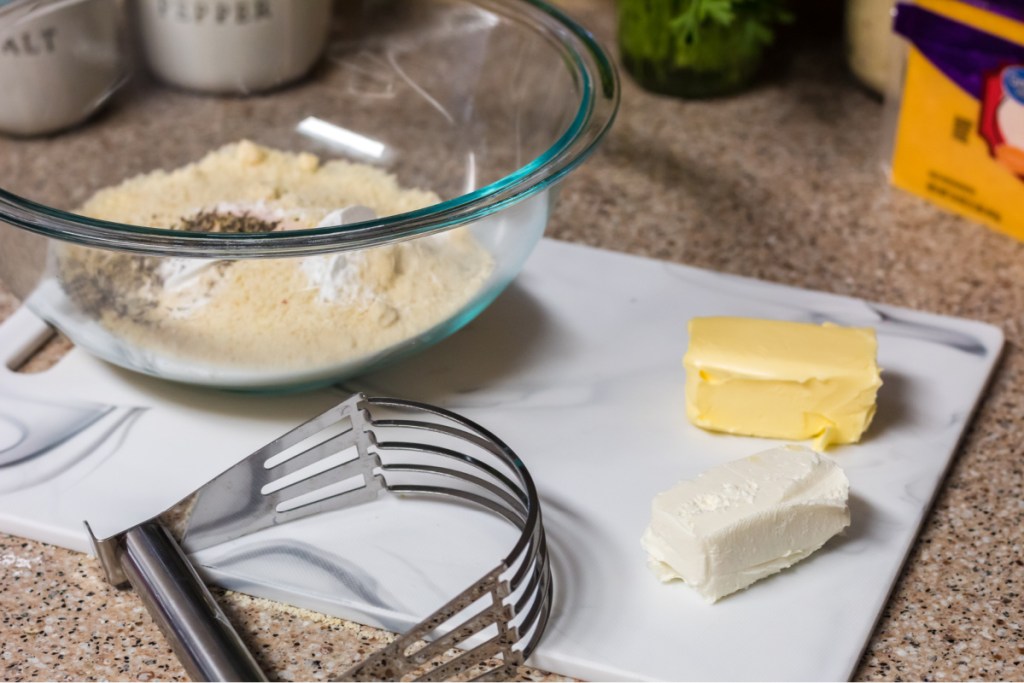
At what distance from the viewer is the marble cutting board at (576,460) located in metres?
0.62

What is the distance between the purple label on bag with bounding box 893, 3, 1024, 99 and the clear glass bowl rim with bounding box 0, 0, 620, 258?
33 centimetres

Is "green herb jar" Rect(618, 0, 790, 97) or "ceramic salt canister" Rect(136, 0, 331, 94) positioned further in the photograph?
"green herb jar" Rect(618, 0, 790, 97)

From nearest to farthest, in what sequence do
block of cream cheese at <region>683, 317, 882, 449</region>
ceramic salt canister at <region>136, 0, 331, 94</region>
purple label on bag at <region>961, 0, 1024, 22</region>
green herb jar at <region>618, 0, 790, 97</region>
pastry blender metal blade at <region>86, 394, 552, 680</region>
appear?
pastry blender metal blade at <region>86, 394, 552, 680</region>
block of cream cheese at <region>683, 317, 882, 449</region>
purple label on bag at <region>961, 0, 1024, 22</region>
ceramic salt canister at <region>136, 0, 331, 94</region>
green herb jar at <region>618, 0, 790, 97</region>

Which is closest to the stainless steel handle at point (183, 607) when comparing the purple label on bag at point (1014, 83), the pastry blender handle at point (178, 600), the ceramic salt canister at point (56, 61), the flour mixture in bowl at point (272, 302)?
the pastry blender handle at point (178, 600)

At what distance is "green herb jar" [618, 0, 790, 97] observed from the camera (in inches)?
42.6

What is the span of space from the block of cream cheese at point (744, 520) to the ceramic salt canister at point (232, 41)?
0.55 meters

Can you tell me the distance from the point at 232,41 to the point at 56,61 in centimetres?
15

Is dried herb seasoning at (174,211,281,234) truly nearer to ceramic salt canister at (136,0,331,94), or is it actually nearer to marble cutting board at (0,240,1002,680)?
marble cutting board at (0,240,1002,680)

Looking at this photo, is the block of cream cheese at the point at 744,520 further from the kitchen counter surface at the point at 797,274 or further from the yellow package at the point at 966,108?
the yellow package at the point at 966,108

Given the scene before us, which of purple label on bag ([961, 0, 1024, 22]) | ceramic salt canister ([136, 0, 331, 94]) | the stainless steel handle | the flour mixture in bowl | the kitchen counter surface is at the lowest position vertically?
the kitchen counter surface

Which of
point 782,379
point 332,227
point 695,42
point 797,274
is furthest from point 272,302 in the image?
point 695,42

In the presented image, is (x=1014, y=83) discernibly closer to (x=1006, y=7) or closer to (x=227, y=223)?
(x=1006, y=7)

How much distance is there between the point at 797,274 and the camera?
935 mm

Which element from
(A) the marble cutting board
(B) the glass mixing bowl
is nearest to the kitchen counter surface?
(A) the marble cutting board
